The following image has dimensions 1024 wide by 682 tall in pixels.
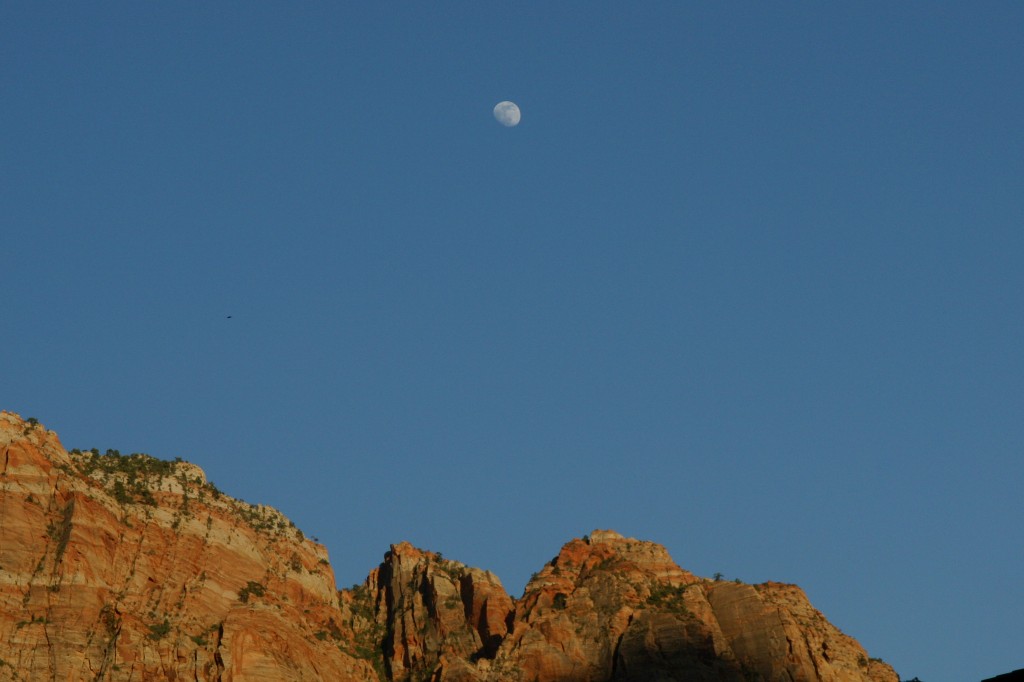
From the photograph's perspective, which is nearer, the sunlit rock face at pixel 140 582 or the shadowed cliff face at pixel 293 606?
the sunlit rock face at pixel 140 582

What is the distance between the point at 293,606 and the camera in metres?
168

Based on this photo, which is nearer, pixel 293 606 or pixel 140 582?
pixel 140 582

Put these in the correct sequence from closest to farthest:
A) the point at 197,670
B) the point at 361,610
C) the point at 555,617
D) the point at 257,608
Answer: the point at 197,670
the point at 257,608
the point at 555,617
the point at 361,610

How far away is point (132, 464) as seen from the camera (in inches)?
6826

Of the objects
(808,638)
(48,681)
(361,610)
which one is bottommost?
(48,681)

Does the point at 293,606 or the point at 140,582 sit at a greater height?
the point at 293,606

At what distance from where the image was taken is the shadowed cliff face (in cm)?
14812

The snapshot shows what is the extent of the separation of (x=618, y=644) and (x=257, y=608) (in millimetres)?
37154

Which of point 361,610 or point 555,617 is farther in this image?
point 361,610

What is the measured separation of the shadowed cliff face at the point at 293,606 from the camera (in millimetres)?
148125

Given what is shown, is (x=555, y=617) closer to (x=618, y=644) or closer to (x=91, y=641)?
(x=618, y=644)

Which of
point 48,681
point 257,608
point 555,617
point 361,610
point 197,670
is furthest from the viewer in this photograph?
point 361,610

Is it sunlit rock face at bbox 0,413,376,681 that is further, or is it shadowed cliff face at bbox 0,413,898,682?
shadowed cliff face at bbox 0,413,898,682

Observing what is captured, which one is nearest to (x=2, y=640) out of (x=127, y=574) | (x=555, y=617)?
(x=127, y=574)
